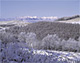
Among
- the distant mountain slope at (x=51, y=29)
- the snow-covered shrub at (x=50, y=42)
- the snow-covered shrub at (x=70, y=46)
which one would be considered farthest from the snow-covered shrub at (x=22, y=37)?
the snow-covered shrub at (x=70, y=46)

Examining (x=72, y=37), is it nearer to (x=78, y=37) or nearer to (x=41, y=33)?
(x=78, y=37)

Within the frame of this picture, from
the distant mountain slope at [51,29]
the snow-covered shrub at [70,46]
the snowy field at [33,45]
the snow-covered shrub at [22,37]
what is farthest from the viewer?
the distant mountain slope at [51,29]

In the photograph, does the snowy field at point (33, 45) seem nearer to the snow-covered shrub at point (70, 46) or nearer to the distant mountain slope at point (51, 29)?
the snow-covered shrub at point (70, 46)

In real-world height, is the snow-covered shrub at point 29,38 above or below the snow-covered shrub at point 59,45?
above

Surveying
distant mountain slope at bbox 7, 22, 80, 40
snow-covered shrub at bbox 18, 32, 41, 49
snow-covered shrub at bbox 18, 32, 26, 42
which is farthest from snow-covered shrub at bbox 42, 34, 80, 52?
snow-covered shrub at bbox 18, 32, 26, 42

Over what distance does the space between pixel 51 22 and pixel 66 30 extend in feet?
3.81

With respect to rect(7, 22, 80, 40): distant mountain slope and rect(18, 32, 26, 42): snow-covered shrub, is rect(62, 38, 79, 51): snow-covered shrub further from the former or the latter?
rect(18, 32, 26, 42): snow-covered shrub

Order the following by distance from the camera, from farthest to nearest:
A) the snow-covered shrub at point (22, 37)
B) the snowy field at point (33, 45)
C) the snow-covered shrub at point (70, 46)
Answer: the snow-covered shrub at point (22, 37) → the snow-covered shrub at point (70, 46) → the snowy field at point (33, 45)

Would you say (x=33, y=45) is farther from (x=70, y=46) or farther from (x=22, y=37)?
(x=70, y=46)

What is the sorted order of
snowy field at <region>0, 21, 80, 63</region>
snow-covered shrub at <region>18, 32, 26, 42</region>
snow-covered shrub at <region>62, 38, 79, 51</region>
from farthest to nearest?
snow-covered shrub at <region>18, 32, 26, 42</region> < snow-covered shrub at <region>62, 38, 79, 51</region> < snowy field at <region>0, 21, 80, 63</region>

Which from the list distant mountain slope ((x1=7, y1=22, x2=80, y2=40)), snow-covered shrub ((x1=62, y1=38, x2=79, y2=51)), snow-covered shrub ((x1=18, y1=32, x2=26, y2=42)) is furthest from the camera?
distant mountain slope ((x1=7, y1=22, x2=80, y2=40))

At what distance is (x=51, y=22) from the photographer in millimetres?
8836

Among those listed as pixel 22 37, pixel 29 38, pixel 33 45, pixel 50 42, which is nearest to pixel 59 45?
pixel 50 42

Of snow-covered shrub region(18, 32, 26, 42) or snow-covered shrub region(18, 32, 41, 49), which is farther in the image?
snow-covered shrub region(18, 32, 26, 42)
